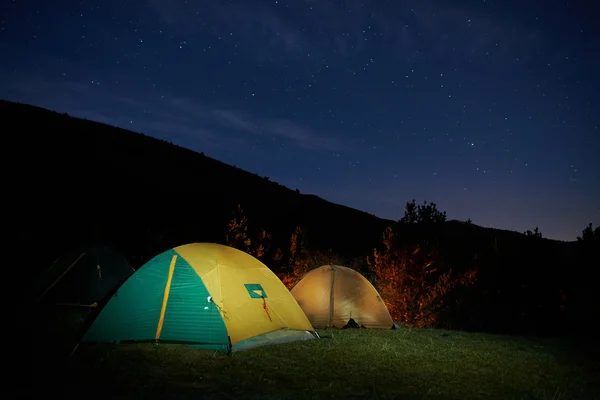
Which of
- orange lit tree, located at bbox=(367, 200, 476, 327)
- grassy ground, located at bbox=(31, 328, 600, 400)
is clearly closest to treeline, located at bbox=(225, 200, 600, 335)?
orange lit tree, located at bbox=(367, 200, 476, 327)

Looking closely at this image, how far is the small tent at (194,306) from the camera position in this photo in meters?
7.59

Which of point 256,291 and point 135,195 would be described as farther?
point 135,195

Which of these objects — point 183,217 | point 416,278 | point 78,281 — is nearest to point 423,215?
point 416,278

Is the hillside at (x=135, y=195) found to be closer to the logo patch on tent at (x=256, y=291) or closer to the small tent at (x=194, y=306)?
the small tent at (x=194, y=306)

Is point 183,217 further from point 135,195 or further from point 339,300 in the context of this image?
point 339,300

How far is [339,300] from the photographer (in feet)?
39.9

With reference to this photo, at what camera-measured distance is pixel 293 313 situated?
9000mm

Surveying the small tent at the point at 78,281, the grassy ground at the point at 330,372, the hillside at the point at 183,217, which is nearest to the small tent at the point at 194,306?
the grassy ground at the point at 330,372

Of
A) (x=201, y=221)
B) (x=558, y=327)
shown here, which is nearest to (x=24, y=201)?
(x=201, y=221)

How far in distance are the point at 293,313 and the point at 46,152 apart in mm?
33851

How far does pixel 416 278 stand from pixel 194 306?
9.48m

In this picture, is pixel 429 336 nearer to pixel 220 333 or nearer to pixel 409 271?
pixel 409 271

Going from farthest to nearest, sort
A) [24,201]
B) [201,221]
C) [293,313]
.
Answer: [201,221] → [24,201] → [293,313]

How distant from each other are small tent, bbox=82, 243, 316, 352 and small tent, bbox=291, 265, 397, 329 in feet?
11.7
